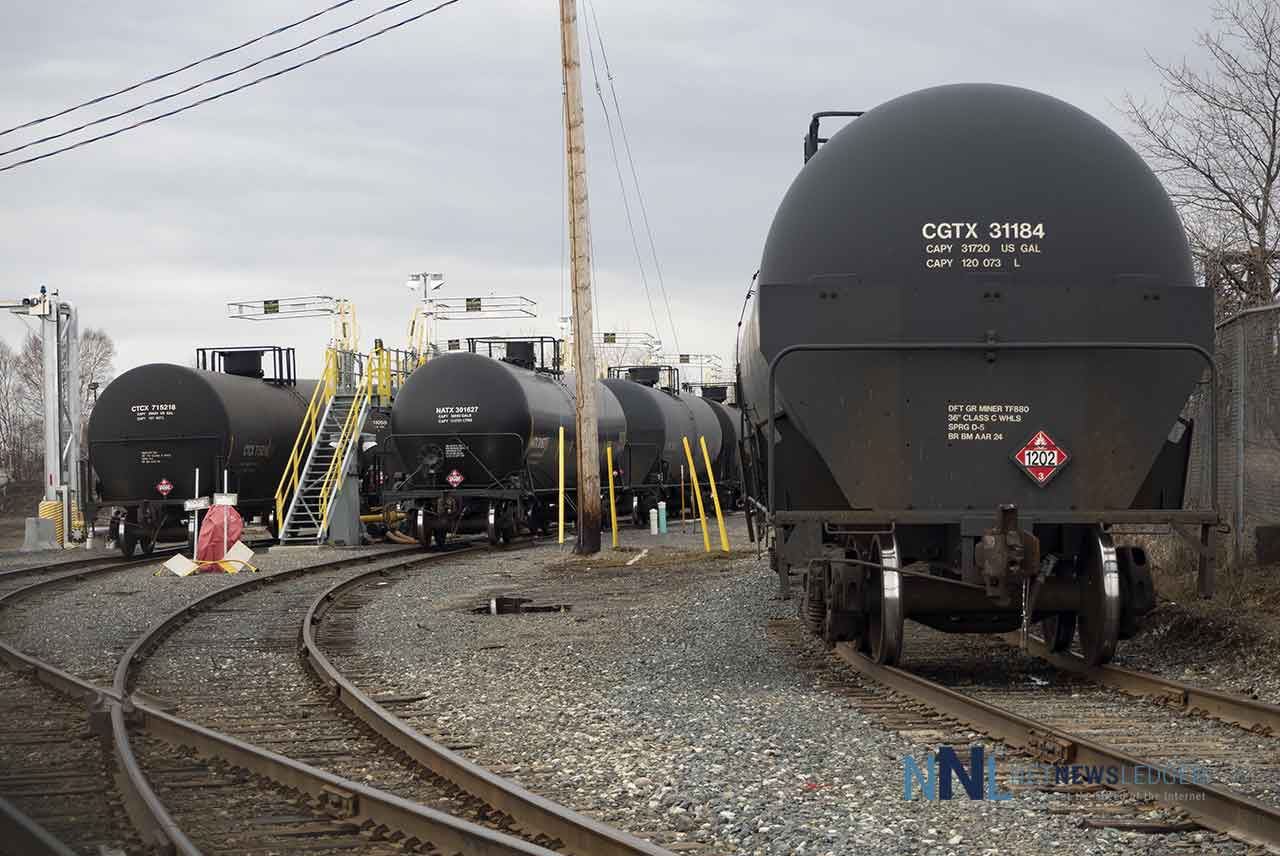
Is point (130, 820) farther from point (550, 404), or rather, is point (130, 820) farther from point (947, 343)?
point (550, 404)

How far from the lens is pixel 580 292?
2231 centimetres

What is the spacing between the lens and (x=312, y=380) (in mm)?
32062

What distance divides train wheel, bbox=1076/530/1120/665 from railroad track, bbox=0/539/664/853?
14.9ft

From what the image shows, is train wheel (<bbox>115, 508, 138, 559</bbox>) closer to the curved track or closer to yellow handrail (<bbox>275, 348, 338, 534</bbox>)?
yellow handrail (<bbox>275, 348, 338, 534</bbox>)

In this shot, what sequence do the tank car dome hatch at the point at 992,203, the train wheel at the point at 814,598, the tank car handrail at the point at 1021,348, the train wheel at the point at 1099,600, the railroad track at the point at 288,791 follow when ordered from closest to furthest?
the railroad track at the point at 288,791 → the tank car handrail at the point at 1021,348 → the train wheel at the point at 1099,600 → the tank car dome hatch at the point at 992,203 → the train wheel at the point at 814,598

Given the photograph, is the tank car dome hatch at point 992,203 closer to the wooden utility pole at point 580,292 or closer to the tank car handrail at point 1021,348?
the tank car handrail at point 1021,348

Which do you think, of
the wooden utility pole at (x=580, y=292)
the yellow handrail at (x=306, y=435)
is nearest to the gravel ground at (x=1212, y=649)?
the wooden utility pole at (x=580, y=292)

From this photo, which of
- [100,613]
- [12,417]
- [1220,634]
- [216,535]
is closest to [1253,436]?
[1220,634]

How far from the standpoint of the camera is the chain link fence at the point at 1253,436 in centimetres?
1177

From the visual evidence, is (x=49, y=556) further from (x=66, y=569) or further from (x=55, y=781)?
(x=55, y=781)

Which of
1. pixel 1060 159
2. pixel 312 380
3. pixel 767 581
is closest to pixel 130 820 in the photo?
pixel 1060 159

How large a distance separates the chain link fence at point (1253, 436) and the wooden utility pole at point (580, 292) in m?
11.3

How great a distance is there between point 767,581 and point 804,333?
8.10 metres

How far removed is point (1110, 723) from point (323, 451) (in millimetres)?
23310
